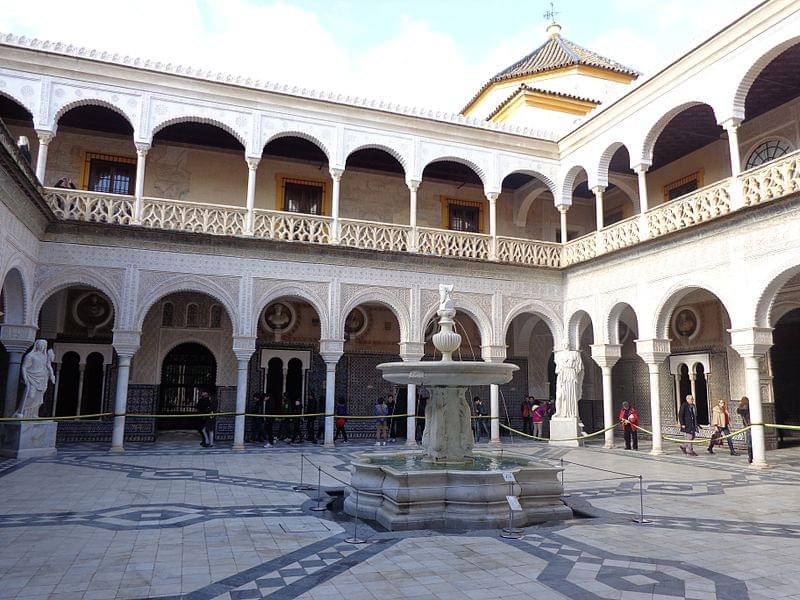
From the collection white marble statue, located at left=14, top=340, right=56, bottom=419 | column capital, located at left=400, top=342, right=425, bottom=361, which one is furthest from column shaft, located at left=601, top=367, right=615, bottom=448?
white marble statue, located at left=14, top=340, right=56, bottom=419

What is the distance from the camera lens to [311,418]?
13008mm

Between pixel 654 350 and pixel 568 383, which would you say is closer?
pixel 654 350

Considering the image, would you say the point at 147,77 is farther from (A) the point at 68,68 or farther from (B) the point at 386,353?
(B) the point at 386,353

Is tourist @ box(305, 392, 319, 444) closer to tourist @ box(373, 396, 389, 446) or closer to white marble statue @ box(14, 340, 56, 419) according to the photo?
tourist @ box(373, 396, 389, 446)

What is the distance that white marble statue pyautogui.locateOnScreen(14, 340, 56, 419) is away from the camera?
9.27 metres

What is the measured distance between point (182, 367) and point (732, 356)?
11534 millimetres

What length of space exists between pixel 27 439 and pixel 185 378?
4.55 metres

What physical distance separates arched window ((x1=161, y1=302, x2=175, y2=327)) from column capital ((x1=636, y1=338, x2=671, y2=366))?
9.46 m

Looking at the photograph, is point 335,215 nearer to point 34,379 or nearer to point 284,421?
point 284,421

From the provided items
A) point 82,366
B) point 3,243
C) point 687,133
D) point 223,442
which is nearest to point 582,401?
point 687,133

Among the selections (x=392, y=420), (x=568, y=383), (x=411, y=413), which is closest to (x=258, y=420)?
(x=392, y=420)

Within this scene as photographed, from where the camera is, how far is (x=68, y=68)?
10.8m

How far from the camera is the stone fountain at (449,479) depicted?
199 inches

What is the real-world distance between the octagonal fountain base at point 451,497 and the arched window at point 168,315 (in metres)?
8.72
